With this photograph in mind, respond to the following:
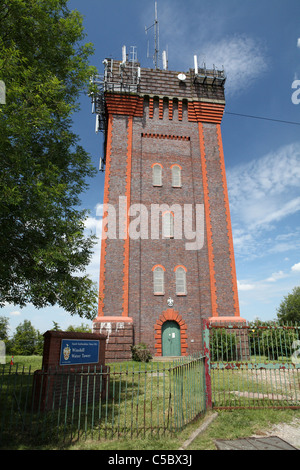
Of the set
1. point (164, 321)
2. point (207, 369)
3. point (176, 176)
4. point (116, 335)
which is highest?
point (176, 176)

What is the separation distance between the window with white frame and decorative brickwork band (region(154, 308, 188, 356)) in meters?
1.32

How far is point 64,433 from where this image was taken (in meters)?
6.12

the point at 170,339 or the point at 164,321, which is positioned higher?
the point at 164,321

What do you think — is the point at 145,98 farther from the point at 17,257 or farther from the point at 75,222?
the point at 17,257

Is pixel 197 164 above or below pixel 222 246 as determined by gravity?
above

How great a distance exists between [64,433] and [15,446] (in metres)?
0.90

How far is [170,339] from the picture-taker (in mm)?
19547

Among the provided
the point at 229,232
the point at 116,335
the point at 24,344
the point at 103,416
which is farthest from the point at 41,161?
the point at 24,344

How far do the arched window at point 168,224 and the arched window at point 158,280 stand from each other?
93.2 inches

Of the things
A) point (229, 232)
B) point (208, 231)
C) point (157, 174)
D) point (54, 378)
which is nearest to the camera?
point (54, 378)

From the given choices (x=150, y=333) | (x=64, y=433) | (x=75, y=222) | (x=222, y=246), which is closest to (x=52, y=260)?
(x=75, y=222)

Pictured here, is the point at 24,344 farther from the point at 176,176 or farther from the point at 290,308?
the point at 290,308

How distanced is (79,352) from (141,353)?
850cm

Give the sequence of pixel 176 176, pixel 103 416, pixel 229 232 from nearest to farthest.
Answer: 1. pixel 103 416
2. pixel 229 232
3. pixel 176 176
